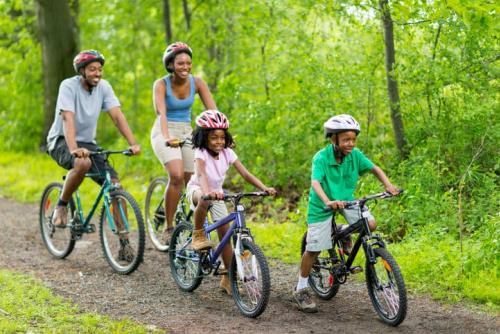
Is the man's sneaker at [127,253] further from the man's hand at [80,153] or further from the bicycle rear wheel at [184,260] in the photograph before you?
the man's hand at [80,153]

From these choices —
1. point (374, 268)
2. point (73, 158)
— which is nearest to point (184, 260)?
point (73, 158)

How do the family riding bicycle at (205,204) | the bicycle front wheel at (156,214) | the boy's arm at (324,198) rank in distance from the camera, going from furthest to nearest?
the bicycle front wheel at (156,214), the family riding bicycle at (205,204), the boy's arm at (324,198)

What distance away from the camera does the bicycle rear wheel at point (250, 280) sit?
6239mm

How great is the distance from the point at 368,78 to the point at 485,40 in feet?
6.12

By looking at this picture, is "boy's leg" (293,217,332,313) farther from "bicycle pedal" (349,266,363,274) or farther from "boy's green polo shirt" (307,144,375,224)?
"bicycle pedal" (349,266,363,274)

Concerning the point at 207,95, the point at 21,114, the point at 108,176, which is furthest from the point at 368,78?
the point at 21,114

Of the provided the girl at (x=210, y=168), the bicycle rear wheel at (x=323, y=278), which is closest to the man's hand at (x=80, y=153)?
the girl at (x=210, y=168)

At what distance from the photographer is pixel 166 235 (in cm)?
873

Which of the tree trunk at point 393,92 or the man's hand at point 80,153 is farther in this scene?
the tree trunk at point 393,92

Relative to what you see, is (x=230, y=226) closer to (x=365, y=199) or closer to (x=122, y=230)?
(x=365, y=199)

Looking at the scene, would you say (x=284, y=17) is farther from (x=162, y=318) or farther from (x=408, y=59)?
(x=162, y=318)

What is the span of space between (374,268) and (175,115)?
312 cm

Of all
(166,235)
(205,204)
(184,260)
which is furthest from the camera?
(166,235)

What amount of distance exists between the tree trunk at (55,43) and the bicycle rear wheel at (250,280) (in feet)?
33.0
